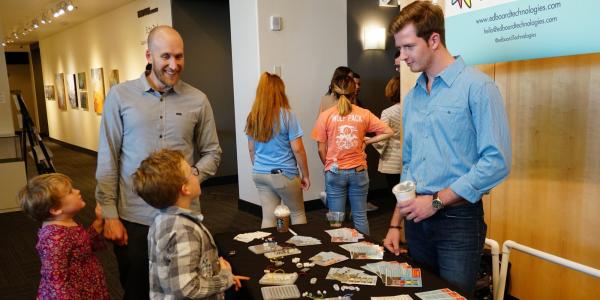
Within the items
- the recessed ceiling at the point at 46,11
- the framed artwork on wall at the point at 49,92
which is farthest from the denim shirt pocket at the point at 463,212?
the framed artwork on wall at the point at 49,92

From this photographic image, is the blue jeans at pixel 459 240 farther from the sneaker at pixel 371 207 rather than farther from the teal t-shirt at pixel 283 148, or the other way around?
the sneaker at pixel 371 207

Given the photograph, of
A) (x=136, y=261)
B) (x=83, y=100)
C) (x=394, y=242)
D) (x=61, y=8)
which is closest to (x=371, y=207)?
(x=394, y=242)

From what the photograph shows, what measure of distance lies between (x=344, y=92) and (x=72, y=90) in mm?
10133

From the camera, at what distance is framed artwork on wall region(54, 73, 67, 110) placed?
12234 millimetres

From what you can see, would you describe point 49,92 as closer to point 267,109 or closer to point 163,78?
point 267,109

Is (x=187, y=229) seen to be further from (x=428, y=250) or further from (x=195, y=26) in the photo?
(x=195, y=26)

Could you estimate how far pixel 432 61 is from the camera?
166 cm

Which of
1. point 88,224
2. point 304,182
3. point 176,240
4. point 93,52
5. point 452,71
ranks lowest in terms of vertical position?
point 88,224

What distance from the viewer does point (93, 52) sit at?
9891mm

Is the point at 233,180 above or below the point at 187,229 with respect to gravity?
below

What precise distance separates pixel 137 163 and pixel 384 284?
1.23m

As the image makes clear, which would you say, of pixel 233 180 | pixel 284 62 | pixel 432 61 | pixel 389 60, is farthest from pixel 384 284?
pixel 233 180

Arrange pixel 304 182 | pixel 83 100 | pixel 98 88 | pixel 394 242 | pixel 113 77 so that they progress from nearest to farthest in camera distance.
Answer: pixel 394 242
pixel 304 182
pixel 113 77
pixel 98 88
pixel 83 100

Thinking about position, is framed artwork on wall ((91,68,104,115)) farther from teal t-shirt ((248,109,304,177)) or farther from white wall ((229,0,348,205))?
teal t-shirt ((248,109,304,177))
